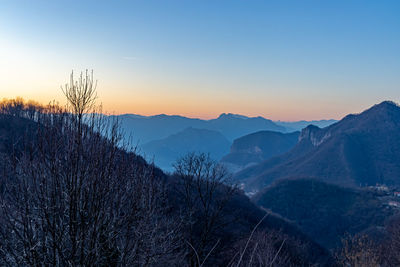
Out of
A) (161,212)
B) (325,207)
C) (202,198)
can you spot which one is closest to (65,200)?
(161,212)

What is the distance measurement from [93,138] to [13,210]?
99.5 inches

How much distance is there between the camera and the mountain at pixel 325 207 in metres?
91.1

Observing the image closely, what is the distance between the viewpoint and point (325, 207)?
110 m

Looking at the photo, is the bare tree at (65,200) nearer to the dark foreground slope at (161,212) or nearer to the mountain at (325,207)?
the dark foreground slope at (161,212)

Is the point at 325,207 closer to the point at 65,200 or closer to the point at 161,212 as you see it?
the point at 161,212

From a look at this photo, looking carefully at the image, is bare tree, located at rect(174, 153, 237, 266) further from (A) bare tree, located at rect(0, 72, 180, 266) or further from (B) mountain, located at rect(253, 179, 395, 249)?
(B) mountain, located at rect(253, 179, 395, 249)

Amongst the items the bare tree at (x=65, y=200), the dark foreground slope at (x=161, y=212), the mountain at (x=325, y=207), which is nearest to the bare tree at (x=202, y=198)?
the dark foreground slope at (x=161, y=212)

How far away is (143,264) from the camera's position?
717cm

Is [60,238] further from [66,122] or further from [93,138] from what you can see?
[66,122]

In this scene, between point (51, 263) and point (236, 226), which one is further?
point (236, 226)

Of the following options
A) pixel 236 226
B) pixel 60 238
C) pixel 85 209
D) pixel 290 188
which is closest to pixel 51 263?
pixel 60 238

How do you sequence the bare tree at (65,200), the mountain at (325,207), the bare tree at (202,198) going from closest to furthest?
the bare tree at (65,200) < the bare tree at (202,198) < the mountain at (325,207)

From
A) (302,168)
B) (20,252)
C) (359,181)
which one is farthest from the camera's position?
(302,168)

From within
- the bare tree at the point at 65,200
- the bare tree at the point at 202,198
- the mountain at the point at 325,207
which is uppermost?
the bare tree at the point at 65,200
